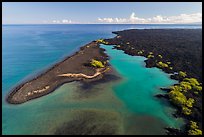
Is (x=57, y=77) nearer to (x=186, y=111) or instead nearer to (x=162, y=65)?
(x=186, y=111)

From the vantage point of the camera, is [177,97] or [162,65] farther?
[162,65]

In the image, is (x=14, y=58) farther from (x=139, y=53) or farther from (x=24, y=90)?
(x=139, y=53)

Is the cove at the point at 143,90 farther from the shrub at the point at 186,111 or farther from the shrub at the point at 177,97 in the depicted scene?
the shrub at the point at 186,111

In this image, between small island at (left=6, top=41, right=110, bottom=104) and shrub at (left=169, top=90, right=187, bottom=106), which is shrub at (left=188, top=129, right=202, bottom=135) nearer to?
shrub at (left=169, top=90, right=187, bottom=106)

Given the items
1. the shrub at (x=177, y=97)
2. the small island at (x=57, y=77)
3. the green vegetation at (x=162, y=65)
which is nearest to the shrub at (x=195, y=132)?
the shrub at (x=177, y=97)

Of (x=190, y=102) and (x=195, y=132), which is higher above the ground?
(x=190, y=102)

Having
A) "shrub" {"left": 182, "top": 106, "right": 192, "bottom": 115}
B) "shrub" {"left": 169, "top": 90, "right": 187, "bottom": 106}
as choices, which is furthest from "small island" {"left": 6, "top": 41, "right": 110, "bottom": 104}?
"shrub" {"left": 182, "top": 106, "right": 192, "bottom": 115}

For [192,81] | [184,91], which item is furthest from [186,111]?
[192,81]

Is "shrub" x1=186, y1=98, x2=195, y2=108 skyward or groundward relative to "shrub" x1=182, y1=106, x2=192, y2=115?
skyward
